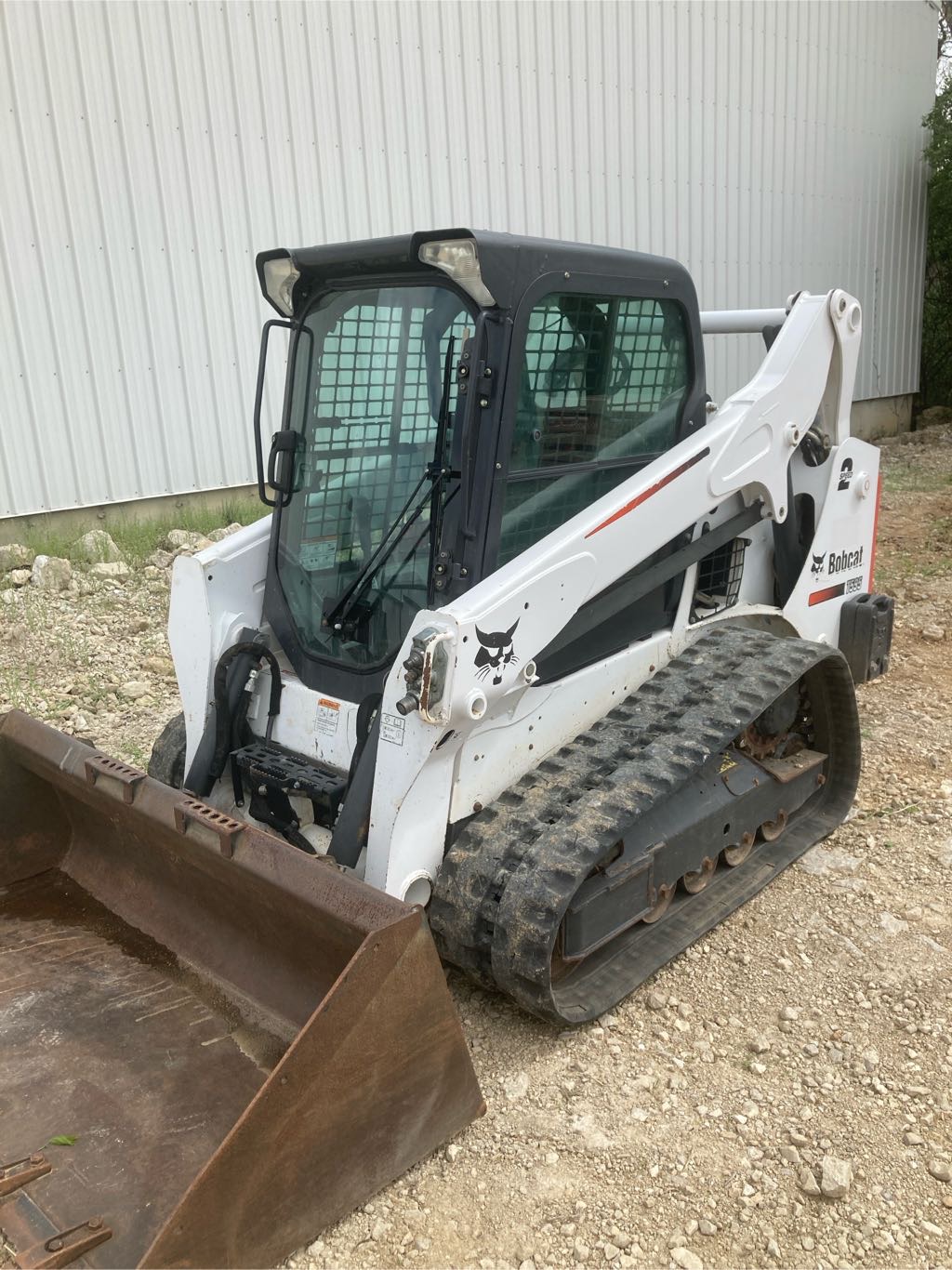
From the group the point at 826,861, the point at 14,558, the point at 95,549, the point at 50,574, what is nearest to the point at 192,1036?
the point at 826,861

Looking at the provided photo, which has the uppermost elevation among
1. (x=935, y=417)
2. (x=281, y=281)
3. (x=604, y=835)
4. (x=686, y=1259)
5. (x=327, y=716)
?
(x=281, y=281)

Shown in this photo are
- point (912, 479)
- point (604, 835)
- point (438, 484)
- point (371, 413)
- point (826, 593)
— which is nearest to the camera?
point (604, 835)

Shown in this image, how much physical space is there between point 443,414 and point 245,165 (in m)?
5.87

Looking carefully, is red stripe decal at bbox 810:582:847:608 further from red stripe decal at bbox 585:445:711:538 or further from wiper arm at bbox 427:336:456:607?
wiper arm at bbox 427:336:456:607

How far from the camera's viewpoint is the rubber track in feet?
9.45

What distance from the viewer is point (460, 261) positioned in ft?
9.39

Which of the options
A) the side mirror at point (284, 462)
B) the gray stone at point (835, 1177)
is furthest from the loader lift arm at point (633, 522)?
the gray stone at point (835, 1177)

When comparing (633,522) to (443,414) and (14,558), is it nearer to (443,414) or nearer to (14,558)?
(443,414)

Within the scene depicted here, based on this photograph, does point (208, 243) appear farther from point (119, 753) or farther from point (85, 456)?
point (119, 753)

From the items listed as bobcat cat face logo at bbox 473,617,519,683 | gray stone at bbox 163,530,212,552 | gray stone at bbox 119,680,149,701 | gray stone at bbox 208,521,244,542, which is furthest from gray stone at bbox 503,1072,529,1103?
gray stone at bbox 208,521,244,542

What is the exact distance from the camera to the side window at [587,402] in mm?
3123

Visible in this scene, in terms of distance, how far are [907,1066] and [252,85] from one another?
7596mm

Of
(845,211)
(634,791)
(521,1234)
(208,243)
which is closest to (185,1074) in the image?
(521,1234)

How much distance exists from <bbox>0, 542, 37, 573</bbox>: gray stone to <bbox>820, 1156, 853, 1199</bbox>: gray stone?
6.17 m
